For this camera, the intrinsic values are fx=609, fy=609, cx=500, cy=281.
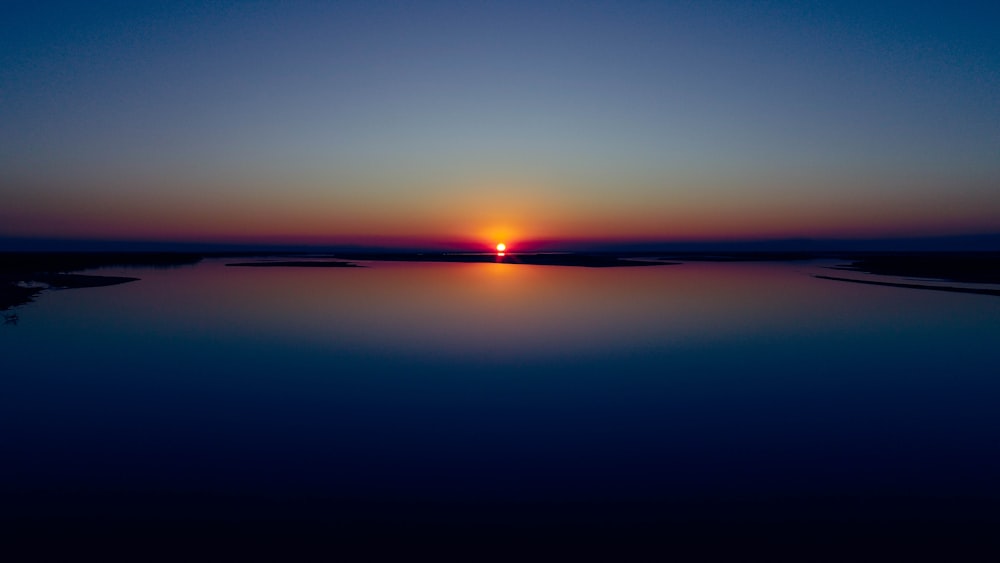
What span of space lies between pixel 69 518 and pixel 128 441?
3.34 meters

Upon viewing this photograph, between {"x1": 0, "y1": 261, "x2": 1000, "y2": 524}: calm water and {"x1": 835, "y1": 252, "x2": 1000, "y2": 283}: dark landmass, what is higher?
{"x1": 0, "y1": 261, "x2": 1000, "y2": 524}: calm water

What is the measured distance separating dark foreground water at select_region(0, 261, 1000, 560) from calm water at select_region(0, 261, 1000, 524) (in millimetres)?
72

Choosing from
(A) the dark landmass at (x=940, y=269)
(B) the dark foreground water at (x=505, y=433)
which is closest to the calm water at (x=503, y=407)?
(B) the dark foreground water at (x=505, y=433)

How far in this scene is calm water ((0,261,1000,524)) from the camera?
9.30 meters

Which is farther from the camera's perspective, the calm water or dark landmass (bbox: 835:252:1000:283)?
dark landmass (bbox: 835:252:1000:283)

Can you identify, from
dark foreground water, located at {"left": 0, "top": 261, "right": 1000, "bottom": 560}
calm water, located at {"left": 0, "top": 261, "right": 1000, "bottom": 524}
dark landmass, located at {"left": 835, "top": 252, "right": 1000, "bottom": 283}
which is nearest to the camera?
dark foreground water, located at {"left": 0, "top": 261, "right": 1000, "bottom": 560}

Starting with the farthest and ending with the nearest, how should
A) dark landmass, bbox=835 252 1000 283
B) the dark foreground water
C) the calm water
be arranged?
1. dark landmass, bbox=835 252 1000 283
2. the calm water
3. the dark foreground water

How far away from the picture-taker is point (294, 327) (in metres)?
26.6

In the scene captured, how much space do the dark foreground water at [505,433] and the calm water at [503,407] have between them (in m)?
0.07

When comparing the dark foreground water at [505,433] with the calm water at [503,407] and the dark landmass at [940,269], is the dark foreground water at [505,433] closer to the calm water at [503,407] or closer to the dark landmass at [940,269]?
the calm water at [503,407]

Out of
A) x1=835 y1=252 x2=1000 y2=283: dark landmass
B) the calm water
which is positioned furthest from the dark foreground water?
x1=835 y1=252 x2=1000 y2=283: dark landmass

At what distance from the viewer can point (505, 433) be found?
11711 millimetres

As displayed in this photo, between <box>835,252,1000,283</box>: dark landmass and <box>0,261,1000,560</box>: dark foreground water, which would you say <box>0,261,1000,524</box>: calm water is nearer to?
<box>0,261,1000,560</box>: dark foreground water

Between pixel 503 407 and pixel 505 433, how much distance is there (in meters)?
1.97
